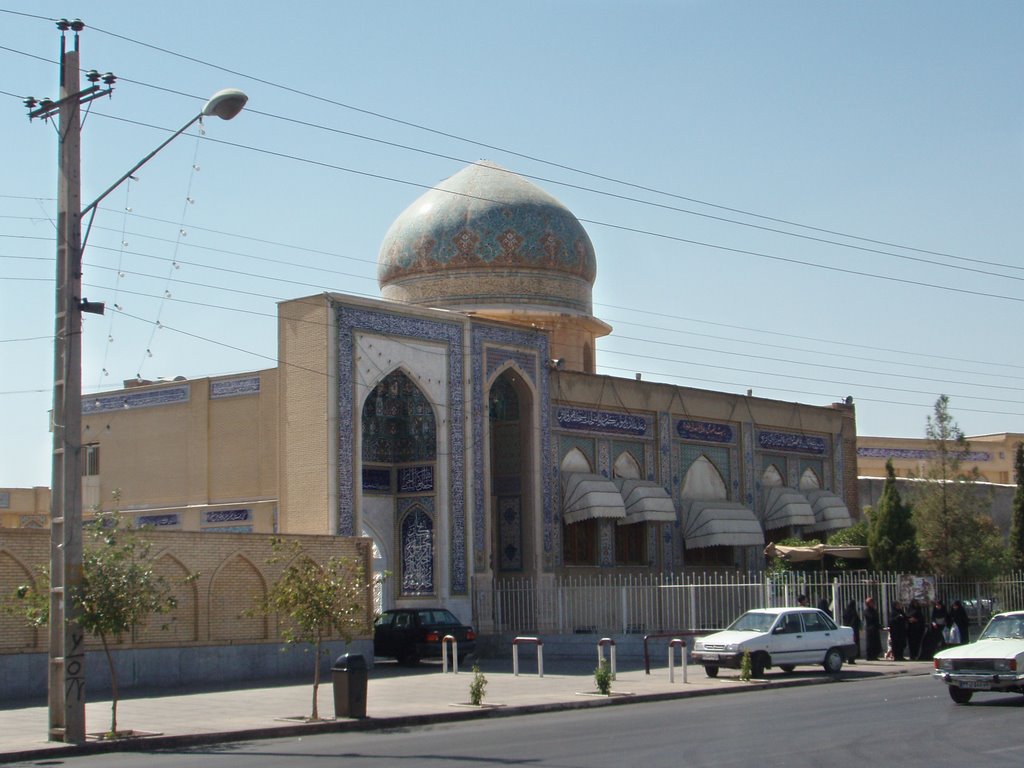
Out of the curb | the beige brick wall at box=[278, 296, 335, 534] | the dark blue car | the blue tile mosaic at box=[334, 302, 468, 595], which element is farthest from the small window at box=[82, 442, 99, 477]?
the curb

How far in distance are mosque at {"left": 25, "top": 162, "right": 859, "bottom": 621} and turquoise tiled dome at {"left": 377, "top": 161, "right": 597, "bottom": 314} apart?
0.15 ft

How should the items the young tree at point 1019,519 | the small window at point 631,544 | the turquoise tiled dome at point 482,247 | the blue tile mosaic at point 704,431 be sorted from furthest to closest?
the blue tile mosaic at point 704,431 → the young tree at point 1019,519 → the small window at point 631,544 → the turquoise tiled dome at point 482,247

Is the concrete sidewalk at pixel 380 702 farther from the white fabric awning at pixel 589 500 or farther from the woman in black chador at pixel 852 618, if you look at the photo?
the white fabric awning at pixel 589 500

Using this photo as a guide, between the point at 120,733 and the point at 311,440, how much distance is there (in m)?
11.7

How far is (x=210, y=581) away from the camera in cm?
2289

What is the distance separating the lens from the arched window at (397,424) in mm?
28719

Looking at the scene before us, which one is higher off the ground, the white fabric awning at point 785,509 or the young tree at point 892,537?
the white fabric awning at point 785,509

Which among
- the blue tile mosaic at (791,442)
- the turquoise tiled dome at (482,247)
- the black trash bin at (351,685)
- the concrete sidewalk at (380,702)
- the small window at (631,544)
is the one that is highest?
the turquoise tiled dome at (482,247)

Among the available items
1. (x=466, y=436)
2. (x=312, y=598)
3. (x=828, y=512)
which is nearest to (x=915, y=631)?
(x=466, y=436)

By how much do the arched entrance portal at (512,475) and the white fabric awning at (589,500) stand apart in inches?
39.8

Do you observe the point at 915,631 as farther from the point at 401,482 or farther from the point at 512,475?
the point at 401,482

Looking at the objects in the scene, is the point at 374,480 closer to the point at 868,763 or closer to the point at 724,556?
the point at 724,556

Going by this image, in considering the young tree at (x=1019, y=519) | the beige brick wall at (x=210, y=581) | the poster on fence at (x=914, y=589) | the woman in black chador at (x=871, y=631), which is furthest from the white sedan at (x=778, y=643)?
the young tree at (x=1019, y=519)

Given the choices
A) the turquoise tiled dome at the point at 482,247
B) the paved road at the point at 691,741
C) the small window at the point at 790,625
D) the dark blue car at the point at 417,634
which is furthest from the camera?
the turquoise tiled dome at the point at 482,247
